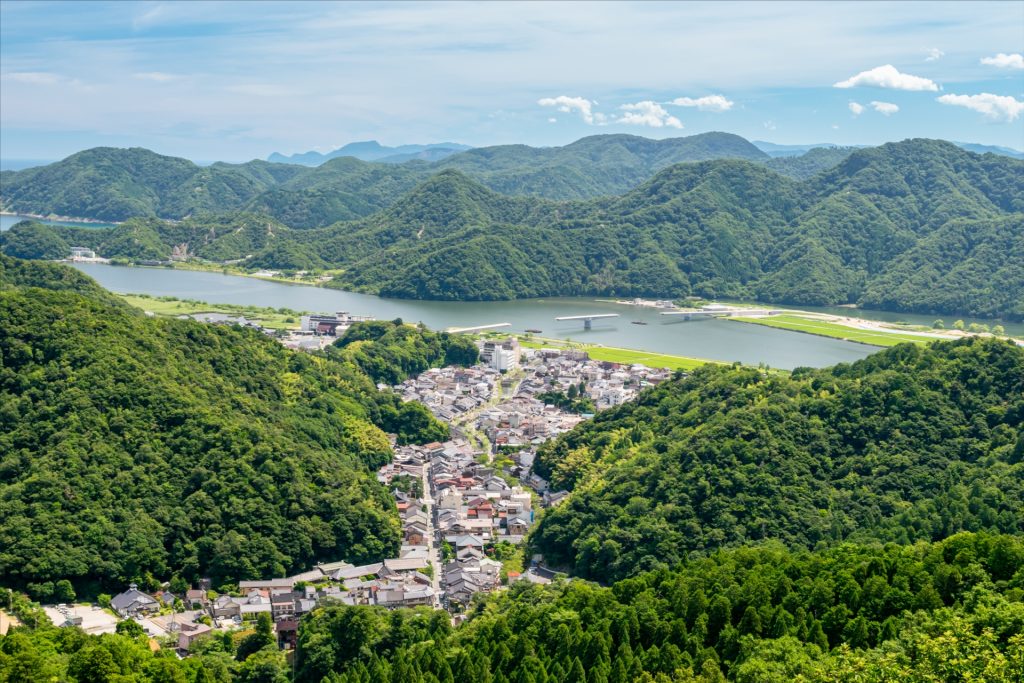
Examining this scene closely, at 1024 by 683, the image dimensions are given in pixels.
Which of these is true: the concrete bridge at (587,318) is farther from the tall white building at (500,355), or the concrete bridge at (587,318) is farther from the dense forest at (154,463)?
the dense forest at (154,463)

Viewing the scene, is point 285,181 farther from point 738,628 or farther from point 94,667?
point 738,628

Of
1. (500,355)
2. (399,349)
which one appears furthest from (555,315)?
(399,349)

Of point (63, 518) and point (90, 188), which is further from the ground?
point (90, 188)

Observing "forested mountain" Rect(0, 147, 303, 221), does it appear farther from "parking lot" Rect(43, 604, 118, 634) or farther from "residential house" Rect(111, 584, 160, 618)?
"parking lot" Rect(43, 604, 118, 634)

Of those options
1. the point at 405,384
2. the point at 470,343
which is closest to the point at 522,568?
the point at 405,384

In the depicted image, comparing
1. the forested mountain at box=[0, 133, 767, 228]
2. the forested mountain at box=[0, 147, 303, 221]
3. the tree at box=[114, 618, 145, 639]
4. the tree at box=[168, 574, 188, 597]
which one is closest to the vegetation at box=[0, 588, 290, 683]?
the tree at box=[114, 618, 145, 639]

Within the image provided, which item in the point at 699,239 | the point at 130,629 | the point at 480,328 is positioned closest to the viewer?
the point at 130,629

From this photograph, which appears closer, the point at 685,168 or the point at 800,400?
the point at 800,400

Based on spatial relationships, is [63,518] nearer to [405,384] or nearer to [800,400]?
[800,400]
